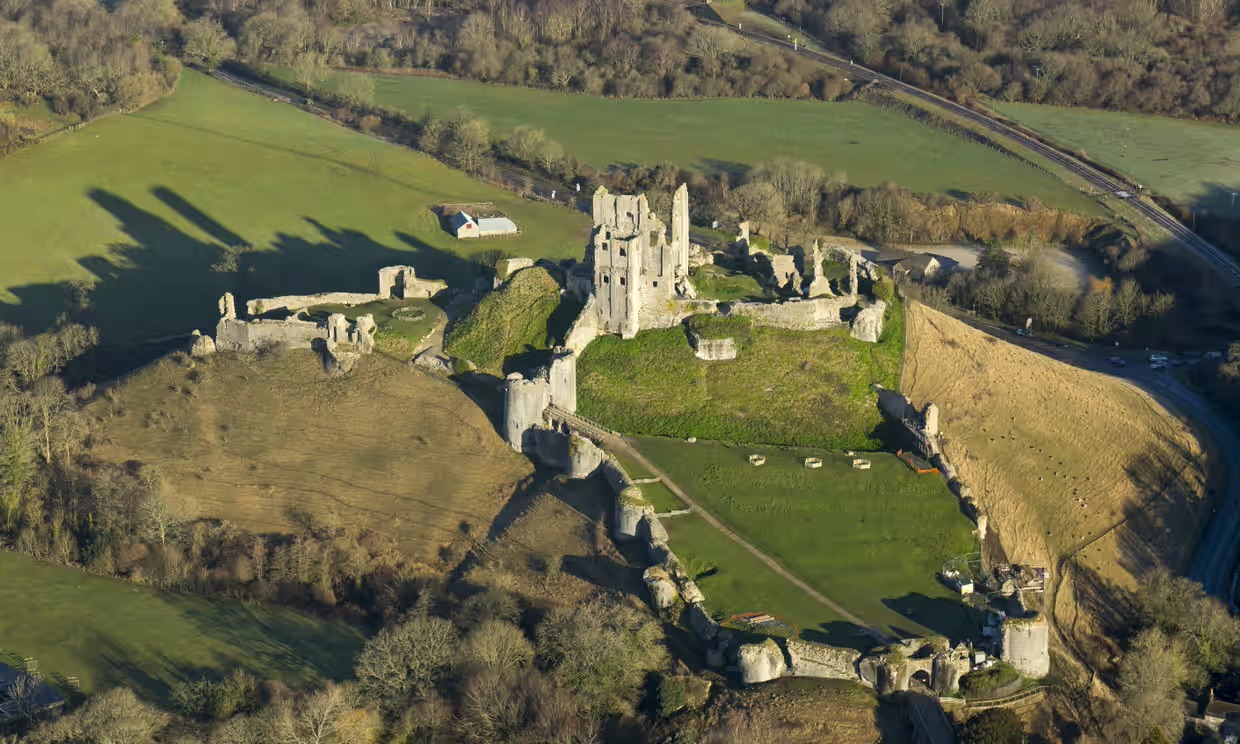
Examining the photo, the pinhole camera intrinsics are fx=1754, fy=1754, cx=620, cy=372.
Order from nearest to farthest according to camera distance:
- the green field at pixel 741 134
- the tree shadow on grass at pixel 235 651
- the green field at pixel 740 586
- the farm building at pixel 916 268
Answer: the green field at pixel 740 586 → the tree shadow on grass at pixel 235 651 → the farm building at pixel 916 268 → the green field at pixel 741 134

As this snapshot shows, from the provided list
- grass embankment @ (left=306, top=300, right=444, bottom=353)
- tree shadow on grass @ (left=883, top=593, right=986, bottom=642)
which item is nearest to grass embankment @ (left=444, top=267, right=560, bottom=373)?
grass embankment @ (left=306, top=300, right=444, bottom=353)

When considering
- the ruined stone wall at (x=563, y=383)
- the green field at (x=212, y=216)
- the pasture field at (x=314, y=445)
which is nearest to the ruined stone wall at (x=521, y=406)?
the ruined stone wall at (x=563, y=383)

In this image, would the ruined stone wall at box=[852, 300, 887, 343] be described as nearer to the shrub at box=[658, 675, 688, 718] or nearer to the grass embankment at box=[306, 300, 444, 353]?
the grass embankment at box=[306, 300, 444, 353]

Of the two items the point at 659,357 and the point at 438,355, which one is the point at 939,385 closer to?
the point at 659,357

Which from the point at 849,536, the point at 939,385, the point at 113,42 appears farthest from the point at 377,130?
the point at 849,536

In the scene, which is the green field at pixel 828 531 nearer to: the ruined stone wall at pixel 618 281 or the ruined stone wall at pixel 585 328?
the ruined stone wall at pixel 585 328
